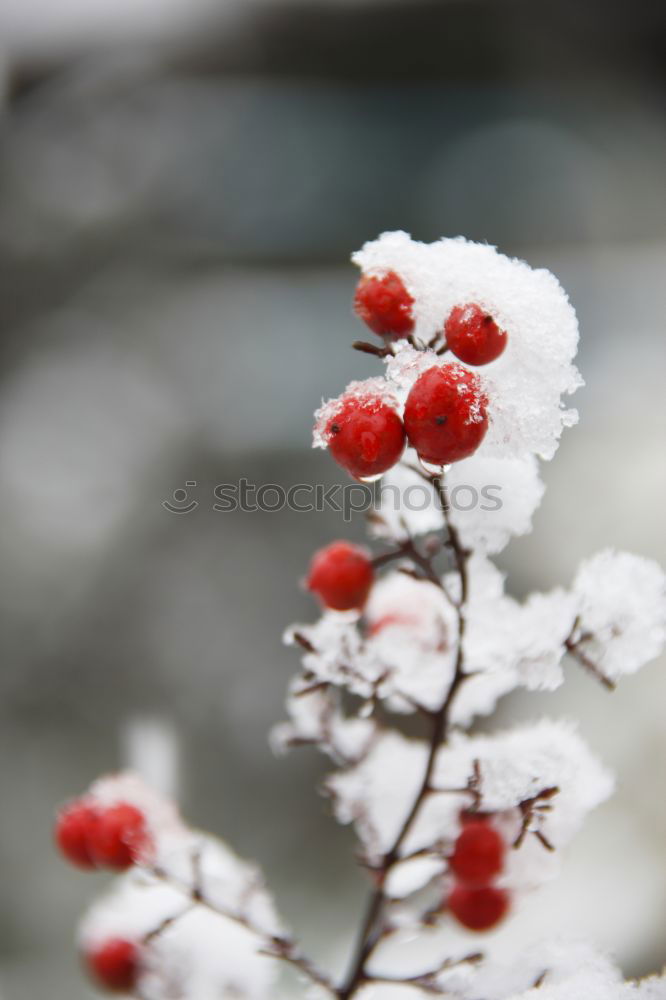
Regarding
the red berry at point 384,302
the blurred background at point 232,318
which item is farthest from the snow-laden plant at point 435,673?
the blurred background at point 232,318

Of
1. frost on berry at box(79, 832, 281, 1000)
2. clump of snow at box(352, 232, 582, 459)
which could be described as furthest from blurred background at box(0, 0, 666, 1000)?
clump of snow at box(352, 232, 582, 459)

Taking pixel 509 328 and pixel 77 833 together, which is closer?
pixel 509 328

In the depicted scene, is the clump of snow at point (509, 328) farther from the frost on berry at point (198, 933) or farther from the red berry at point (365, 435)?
the frost on berry at point (198, 933)

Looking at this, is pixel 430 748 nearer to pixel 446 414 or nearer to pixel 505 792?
pixel 505 792

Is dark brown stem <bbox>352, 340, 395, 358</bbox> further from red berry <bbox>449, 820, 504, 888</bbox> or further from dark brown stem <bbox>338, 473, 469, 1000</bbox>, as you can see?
red berry <bbox>449, 820, 504, 888</bbox>

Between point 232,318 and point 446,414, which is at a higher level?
point 232,318

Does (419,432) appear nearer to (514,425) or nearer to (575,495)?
(514,425)

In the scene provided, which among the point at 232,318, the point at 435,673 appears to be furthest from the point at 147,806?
the point at 232,318
